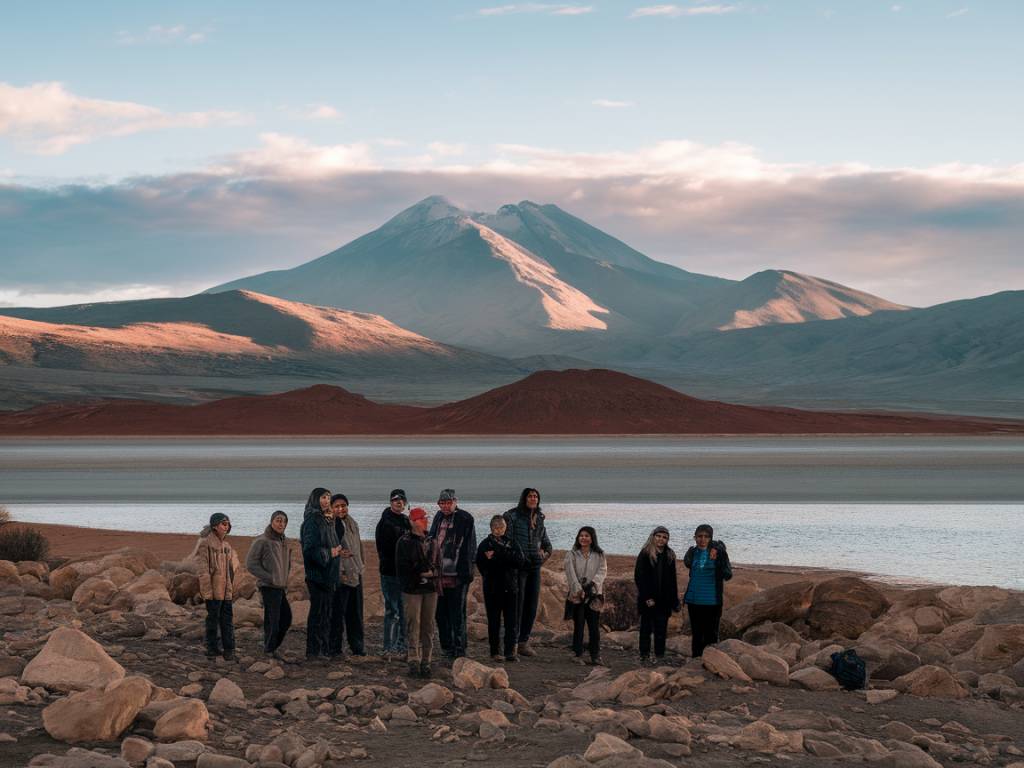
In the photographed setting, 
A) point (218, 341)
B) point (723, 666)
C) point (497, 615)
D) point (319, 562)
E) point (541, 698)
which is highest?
point (218, 341)

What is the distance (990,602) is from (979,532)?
990cm

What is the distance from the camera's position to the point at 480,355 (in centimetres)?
15650

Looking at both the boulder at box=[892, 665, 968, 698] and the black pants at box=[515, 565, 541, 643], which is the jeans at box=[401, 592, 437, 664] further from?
the boulder at box=[892, 665, 968, 698]

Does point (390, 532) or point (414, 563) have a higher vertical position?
point (390, 532)

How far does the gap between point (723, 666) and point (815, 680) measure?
2.17 ft

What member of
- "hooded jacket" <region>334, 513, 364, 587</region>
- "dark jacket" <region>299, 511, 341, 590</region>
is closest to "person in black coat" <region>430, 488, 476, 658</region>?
"hooded jacket" <region>334, 513, 364, 587</region>

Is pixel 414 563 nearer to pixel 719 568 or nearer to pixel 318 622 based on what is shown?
pixel 318 622

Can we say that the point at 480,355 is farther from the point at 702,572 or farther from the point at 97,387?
the point at 702,572

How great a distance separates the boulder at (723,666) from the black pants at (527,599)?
5.46ft

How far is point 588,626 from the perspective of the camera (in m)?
9.87

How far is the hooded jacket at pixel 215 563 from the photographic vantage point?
9281 millimetres

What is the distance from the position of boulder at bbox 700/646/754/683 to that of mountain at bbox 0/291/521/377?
116320 millimetres

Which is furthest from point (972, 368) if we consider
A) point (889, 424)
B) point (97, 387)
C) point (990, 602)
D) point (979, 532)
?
point (990, 602)

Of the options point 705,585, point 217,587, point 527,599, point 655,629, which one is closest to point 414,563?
point 527,599
